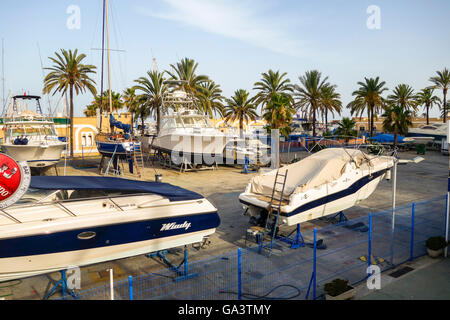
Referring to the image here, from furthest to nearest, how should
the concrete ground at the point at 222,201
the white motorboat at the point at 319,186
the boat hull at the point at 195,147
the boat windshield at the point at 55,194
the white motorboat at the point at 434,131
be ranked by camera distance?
1. the white motorboat at the point at 434,131
2. the boat hull at the point at 195,147
3. the white motorboat at the point at 319,186
4. the concrete ground at the point at 222,201
5. the boat windshield at the point at 55,194

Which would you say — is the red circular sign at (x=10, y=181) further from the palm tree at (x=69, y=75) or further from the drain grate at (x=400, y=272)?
the palm tree at (x=69, y=75)

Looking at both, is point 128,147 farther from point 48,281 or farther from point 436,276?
point 436,276

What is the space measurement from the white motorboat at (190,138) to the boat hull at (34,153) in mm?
7133

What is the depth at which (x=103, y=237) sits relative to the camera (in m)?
6.55

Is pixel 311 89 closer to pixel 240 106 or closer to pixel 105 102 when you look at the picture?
pixel 240 106

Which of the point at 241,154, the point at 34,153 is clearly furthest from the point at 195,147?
the point at 34,153

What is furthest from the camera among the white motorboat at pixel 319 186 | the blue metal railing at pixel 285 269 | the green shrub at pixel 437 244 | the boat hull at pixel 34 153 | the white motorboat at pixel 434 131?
the white motorboat at pixel 434 131

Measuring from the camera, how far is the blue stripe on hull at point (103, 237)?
5.83m

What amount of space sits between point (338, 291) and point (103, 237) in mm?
4581

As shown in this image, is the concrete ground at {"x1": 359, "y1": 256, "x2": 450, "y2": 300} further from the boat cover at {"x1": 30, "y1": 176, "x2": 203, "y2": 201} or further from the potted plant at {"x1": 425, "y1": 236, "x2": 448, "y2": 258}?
the boat cover at {"x1": 30, "y1": 176, "x2": 203, "y2": 201}

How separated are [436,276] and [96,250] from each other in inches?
282

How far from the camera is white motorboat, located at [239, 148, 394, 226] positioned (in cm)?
895

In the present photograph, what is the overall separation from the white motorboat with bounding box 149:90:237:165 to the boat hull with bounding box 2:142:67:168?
281 inches

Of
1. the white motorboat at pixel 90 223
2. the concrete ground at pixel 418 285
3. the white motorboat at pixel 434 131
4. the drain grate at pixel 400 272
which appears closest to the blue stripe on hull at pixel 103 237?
the white motorboat at pixel 90 223
